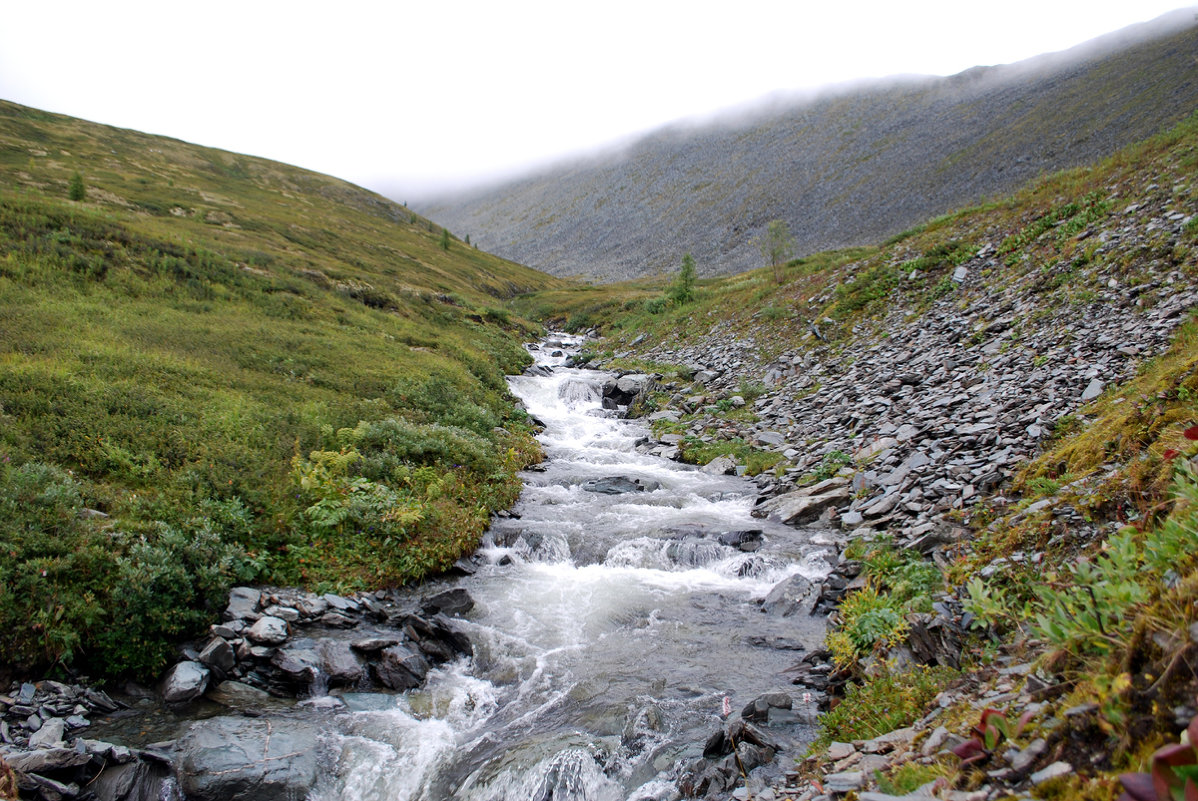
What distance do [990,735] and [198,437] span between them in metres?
14.5

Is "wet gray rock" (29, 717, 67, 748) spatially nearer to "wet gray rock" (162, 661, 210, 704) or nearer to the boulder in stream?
"wet gray rock" (162, 661, 210, 704)

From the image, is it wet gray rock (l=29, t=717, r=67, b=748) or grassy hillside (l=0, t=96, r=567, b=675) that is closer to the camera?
wet gray rock (l=29, t=717, r=67, b=748)

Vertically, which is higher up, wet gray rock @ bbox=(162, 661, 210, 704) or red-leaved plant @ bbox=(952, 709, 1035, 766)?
red-leaved plant @ bbox=(952, 709, 1035, 766)

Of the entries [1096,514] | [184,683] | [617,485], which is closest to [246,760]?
[184,683]

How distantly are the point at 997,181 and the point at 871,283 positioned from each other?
64079 mm

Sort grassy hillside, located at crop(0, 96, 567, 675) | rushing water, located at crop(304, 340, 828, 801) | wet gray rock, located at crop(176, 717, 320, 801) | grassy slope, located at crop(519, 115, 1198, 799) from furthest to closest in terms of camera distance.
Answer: grassy hillside, located at crop(0, 96, 567, 675)
rushing water, located at crop(304, 340, 828, 801)
wet gray rock, located at crop(176, 717, 320, 801)
grassy slope, located at crop(519, 115, 1198, 799)

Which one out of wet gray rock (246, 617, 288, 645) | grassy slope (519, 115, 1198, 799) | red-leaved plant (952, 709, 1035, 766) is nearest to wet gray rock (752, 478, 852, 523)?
grassy slope (519, 115, 1198, 799)

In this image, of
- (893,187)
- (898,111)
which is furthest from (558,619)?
(898,111)

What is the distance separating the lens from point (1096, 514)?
646cm

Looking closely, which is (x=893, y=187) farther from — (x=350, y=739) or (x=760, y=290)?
(x=350, y=739)

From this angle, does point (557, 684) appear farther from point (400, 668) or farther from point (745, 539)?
point (745, 539)

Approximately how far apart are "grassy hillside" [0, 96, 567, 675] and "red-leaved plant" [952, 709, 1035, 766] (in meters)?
9.52

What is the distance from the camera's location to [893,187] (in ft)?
294

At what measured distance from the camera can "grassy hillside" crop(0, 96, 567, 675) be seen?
8047mm
